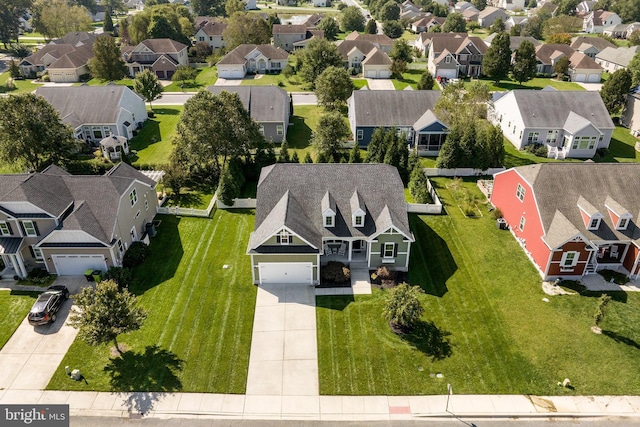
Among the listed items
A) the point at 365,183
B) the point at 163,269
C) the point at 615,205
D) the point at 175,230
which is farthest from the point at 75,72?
the point at 615,205

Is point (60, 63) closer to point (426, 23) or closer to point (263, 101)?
point (263, 101)

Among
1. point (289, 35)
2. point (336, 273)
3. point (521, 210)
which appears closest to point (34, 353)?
point (336, 273)

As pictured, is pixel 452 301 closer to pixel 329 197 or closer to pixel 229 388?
pixel 329 197

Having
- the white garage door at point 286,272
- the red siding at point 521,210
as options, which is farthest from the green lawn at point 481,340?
the white garage door at point 286,272

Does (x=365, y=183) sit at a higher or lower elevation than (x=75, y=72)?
higher

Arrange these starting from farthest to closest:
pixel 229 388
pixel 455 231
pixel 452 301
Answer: pixel 455 231
pixel 452 301
pixel 229 388

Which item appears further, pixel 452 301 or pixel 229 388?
pixel 452 301

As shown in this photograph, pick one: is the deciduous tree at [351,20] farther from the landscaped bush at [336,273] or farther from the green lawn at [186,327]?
the landscaped bush at [336,273]
